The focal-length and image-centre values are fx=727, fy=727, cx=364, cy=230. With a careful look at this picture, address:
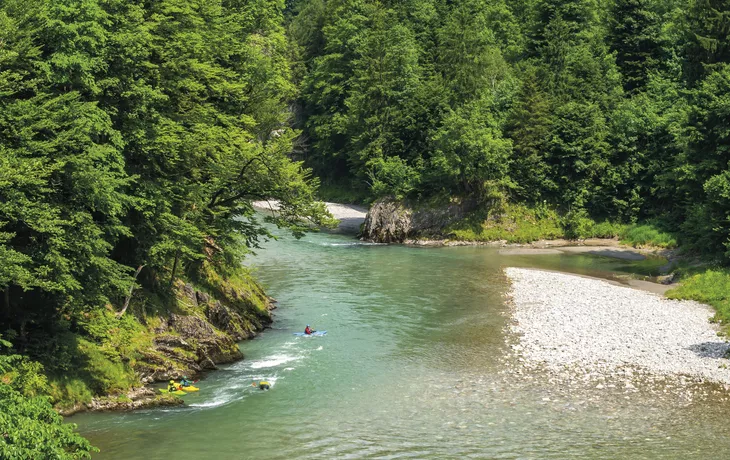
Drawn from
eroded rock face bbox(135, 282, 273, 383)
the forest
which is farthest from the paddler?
the forest

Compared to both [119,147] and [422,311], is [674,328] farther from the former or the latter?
[119,147]

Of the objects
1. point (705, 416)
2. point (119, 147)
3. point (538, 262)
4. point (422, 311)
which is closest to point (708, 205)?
point (538, 262)

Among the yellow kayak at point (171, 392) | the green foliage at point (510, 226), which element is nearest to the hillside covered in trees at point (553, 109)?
the green foliage at point (510, 226)

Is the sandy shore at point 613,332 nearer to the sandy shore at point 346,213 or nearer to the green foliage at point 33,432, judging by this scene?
the green foliage at point 33,432

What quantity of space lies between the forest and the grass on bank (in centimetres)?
Answer: 89

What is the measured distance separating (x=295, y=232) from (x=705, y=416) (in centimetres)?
2141

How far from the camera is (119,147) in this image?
96.9ft

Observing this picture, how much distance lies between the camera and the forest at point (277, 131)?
82.1 ft

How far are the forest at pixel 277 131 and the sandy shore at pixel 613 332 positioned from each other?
7.69 meters

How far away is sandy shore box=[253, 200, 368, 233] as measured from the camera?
8312 centimetres

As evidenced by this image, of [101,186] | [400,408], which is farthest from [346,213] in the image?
[101,186]

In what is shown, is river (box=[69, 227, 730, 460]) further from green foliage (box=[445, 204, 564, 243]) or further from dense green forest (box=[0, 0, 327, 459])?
green foliage (box=[445, 204, 564, 243])

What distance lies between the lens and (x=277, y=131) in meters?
66.6

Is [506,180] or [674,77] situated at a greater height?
[674,77]
